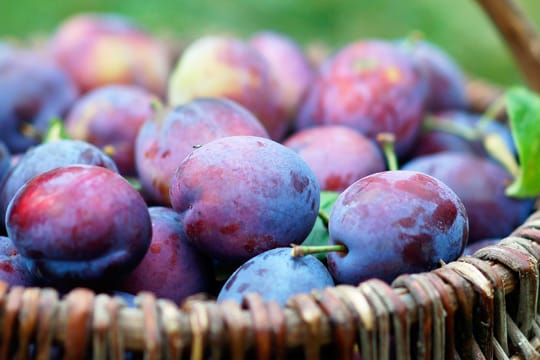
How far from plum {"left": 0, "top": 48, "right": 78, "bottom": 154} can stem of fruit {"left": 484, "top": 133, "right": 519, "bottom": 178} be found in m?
0.76

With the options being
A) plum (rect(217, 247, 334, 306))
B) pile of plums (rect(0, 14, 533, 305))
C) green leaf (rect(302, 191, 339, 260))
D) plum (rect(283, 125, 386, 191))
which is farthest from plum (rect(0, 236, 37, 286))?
plum (rect(283, 125, 386, 191))

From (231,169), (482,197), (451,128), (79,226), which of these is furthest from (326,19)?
(79,226)

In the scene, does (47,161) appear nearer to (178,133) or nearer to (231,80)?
(178,133)

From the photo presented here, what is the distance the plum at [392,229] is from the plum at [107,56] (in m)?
0.77

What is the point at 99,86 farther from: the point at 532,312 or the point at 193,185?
the point at 532,312

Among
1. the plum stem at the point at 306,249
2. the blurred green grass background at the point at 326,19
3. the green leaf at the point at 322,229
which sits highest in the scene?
the plum stem at the point at 306,249

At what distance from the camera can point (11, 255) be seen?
2.27 feet

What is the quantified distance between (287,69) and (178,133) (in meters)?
0.54

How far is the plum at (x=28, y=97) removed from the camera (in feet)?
3.63

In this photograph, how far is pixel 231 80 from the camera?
1.12 meters

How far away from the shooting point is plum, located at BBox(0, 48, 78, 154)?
1.11 m

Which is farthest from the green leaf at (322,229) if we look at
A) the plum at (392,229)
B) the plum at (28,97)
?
the plum at (28,97)

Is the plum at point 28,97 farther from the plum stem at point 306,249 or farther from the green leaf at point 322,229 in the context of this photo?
the plum stem at point 306,249

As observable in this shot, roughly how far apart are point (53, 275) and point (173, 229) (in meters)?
0.15
